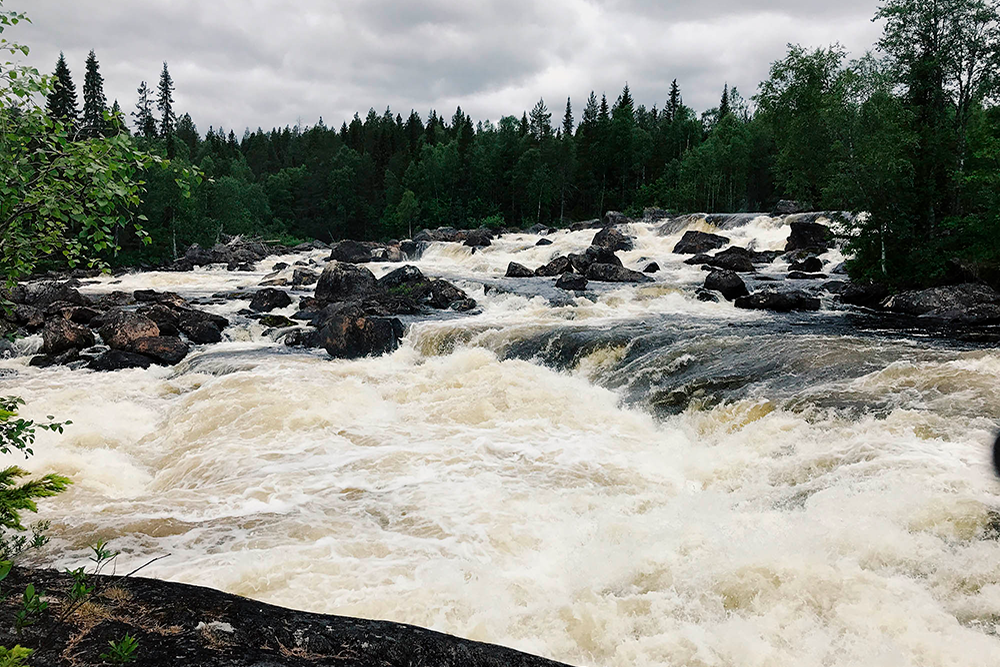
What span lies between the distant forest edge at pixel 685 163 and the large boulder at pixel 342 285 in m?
6.36

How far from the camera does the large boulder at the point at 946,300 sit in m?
17.4

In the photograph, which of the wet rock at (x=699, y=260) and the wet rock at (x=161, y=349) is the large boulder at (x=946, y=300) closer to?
the wet rock at (x=699, y=260)

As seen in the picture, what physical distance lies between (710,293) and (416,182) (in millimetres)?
58848

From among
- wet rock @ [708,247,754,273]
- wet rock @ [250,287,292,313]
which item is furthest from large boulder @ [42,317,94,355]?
wet rock @ [708,247,754,273]

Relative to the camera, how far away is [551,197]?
233 ft

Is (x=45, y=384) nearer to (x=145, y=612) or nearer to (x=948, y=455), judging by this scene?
(x=145, y=612)

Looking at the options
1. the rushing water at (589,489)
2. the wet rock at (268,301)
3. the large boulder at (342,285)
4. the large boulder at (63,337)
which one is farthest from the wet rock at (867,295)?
the large boulder at (63,337)

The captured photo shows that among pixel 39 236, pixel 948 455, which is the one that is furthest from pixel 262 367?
pixel 948 455

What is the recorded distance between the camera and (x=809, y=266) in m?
27.5

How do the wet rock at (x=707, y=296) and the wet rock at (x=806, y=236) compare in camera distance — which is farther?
the wet rock at (x=806, y=236)

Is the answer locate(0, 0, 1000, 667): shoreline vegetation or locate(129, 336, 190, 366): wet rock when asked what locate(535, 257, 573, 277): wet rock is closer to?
locate(0, 0, 1000, 667): shoreline vegetation

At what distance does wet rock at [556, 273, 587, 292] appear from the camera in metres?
24.6

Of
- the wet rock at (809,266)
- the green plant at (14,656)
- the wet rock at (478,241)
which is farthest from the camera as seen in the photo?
the wet rock at (478,241)

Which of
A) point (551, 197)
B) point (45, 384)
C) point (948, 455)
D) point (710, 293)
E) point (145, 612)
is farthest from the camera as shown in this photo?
point (551, 197)
